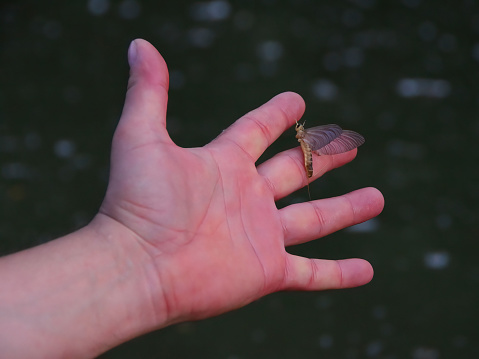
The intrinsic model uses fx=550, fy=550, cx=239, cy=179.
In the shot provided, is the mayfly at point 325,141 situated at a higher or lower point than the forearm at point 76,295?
higher

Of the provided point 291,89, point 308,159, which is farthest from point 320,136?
point 291,89

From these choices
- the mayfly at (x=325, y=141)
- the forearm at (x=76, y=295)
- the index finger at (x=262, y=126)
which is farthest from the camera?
the mayfly at (x=325, y=141)

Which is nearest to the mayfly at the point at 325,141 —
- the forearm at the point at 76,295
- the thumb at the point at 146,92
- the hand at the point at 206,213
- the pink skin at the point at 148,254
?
the hand at the point at 206,213

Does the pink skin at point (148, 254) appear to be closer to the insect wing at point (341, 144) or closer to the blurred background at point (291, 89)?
the insect wing at point (341, 144)

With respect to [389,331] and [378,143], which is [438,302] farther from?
[378,143]

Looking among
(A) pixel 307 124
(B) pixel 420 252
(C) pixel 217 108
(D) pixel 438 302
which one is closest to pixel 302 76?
(A) pixel 307 124

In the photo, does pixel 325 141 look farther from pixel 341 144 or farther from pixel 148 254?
pixel 148 254

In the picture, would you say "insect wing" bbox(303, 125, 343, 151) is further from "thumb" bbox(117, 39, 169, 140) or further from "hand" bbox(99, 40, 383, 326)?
"thumb" bbox(117, 39, 169, 140)
